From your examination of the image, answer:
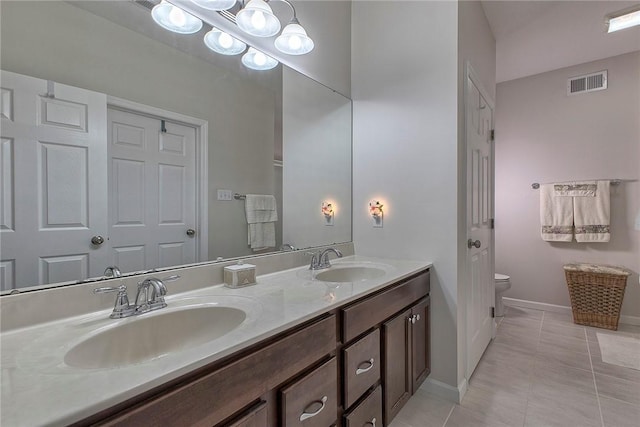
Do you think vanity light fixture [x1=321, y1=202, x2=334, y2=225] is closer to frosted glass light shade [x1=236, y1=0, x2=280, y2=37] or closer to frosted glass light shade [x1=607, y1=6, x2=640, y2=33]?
frosted glass light shade [x1=236, y1=0, x2=280, y2=37]

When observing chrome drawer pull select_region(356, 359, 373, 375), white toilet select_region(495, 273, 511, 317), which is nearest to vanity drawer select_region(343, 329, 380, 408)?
chrome drawer pull select_region(356, 359, 373, 375)

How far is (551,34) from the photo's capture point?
8.63 feet

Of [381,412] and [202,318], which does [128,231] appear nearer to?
[202,318]

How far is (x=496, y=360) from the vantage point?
7.46ft

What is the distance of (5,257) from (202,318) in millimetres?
572

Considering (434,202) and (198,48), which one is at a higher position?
(198,48)

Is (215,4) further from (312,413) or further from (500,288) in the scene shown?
(500,288)

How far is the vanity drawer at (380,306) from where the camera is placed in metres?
1.19

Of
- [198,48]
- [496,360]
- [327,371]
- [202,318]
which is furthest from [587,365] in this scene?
[198,48]

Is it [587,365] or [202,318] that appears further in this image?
[587,365]

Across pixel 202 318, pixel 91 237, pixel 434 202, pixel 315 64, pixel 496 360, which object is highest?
pixel 315 64

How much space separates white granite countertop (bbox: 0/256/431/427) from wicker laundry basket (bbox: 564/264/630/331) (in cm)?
283

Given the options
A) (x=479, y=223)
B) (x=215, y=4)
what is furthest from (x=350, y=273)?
(x=215, y=4)

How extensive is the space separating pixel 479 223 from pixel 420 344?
1009 millimetres
